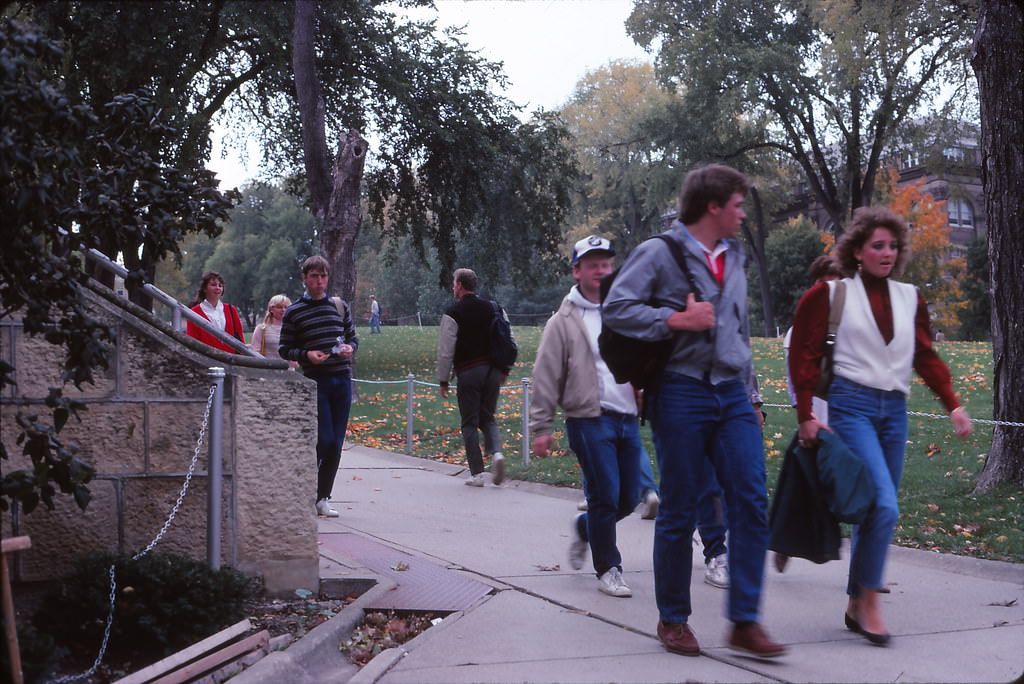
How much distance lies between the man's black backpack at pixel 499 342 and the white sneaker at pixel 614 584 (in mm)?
3953

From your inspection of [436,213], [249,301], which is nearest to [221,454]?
[436,213]

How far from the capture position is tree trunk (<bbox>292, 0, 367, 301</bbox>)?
18531 mm

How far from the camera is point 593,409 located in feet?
18.7

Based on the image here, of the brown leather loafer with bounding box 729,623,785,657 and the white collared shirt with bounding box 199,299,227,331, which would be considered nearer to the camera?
the brown leather loafer with bounding box 729,623,785,657

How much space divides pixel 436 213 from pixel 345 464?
14.6 meters

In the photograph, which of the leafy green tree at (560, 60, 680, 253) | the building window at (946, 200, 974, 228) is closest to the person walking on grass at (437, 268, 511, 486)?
the leafy green tree at (560, 60, 680, 253)

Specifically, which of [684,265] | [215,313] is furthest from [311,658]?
[215,313]

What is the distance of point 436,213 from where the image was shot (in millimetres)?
26266

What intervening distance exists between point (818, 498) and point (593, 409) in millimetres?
1355

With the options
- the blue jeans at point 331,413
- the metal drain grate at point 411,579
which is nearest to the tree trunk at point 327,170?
the blue jeans at point 331,413

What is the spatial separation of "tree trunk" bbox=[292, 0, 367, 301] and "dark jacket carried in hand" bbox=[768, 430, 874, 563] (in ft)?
47.8

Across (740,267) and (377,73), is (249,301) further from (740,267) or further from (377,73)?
(740,267)

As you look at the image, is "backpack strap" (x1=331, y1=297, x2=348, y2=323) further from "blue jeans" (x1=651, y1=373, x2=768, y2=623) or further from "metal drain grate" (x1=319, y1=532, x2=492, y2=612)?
"blue jeans" (x1=651, y1=373, x2=768, y2=623)

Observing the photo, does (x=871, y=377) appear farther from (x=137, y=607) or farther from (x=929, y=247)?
(x=929, y=247)
